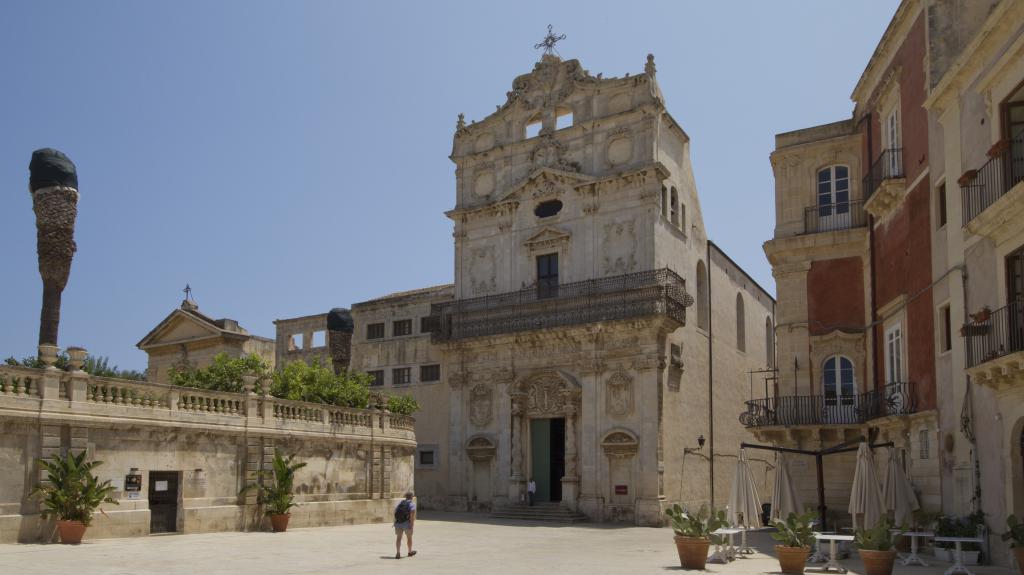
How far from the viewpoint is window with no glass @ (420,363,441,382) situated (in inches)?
1677

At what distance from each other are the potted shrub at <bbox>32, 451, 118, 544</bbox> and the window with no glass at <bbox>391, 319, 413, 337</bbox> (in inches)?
936

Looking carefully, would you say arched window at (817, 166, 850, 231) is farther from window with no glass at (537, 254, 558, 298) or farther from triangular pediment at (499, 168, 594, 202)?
window with no glass at (537, 254, 558, 298)

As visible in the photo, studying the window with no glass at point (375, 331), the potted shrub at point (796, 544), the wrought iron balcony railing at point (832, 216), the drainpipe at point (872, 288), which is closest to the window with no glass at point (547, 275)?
the window with no glass at point (375, 331)

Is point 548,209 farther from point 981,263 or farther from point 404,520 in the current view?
point 981,263

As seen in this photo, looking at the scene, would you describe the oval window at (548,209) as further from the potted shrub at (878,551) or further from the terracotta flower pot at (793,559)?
the potted shrub at (878,551)

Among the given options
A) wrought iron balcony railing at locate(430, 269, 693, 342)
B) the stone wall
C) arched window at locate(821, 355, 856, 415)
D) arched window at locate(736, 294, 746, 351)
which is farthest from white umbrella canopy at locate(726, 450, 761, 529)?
arched window at locate(736, 294, 746, 351)

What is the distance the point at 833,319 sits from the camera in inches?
1073

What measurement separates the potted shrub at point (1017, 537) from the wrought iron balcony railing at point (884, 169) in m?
10.2

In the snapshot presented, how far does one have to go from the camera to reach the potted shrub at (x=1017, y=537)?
14836mm

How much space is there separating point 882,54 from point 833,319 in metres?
7.65

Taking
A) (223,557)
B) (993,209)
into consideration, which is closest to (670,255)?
(993,209)

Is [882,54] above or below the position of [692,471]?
above

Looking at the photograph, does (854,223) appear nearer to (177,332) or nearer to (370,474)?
(370,474)

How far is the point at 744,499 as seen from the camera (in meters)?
20.9
